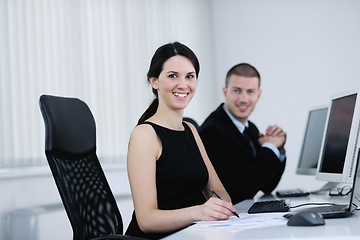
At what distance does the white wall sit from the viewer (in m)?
Result: 4.35

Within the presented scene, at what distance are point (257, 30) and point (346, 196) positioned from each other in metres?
2.29

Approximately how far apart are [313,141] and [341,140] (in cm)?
91

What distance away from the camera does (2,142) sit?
299cm

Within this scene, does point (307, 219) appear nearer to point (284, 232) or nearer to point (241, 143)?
point (284, 232)

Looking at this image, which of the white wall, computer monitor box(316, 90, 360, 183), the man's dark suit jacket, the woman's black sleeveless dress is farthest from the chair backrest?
the white wall

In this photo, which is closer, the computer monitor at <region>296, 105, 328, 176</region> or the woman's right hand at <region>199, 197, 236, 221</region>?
the woman's right hand at <region>199, 197, 236, 221</region>

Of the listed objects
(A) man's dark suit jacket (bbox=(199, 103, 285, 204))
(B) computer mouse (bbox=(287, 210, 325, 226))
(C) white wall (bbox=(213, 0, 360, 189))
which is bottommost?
(A) man's dark suit jacket (bbox=(199, 103, 285, 204))

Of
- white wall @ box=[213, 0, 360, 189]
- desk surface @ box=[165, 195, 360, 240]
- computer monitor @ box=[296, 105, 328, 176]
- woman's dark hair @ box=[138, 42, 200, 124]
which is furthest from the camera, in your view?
white wall @ box=[213, 0, 360, 189]

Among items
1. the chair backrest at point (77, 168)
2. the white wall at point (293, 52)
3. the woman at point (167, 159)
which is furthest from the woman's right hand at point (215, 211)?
the white wall at point (293, 52)

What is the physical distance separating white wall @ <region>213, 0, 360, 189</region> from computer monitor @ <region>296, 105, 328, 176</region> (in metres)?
1.17

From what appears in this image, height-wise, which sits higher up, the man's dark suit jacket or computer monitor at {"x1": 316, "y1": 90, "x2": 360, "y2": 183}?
computer monitor at {"x1": 316, "y1": 90, "x2": 360, "y2": 183}

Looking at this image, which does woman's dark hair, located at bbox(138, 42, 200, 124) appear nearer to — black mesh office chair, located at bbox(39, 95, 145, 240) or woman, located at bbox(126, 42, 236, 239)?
woman, located at bbox(126, 42, 236, 239)

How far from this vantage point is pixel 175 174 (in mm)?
2115

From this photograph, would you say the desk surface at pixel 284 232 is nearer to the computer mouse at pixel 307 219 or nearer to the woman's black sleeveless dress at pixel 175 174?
the computer mouse at pixel 307 219
